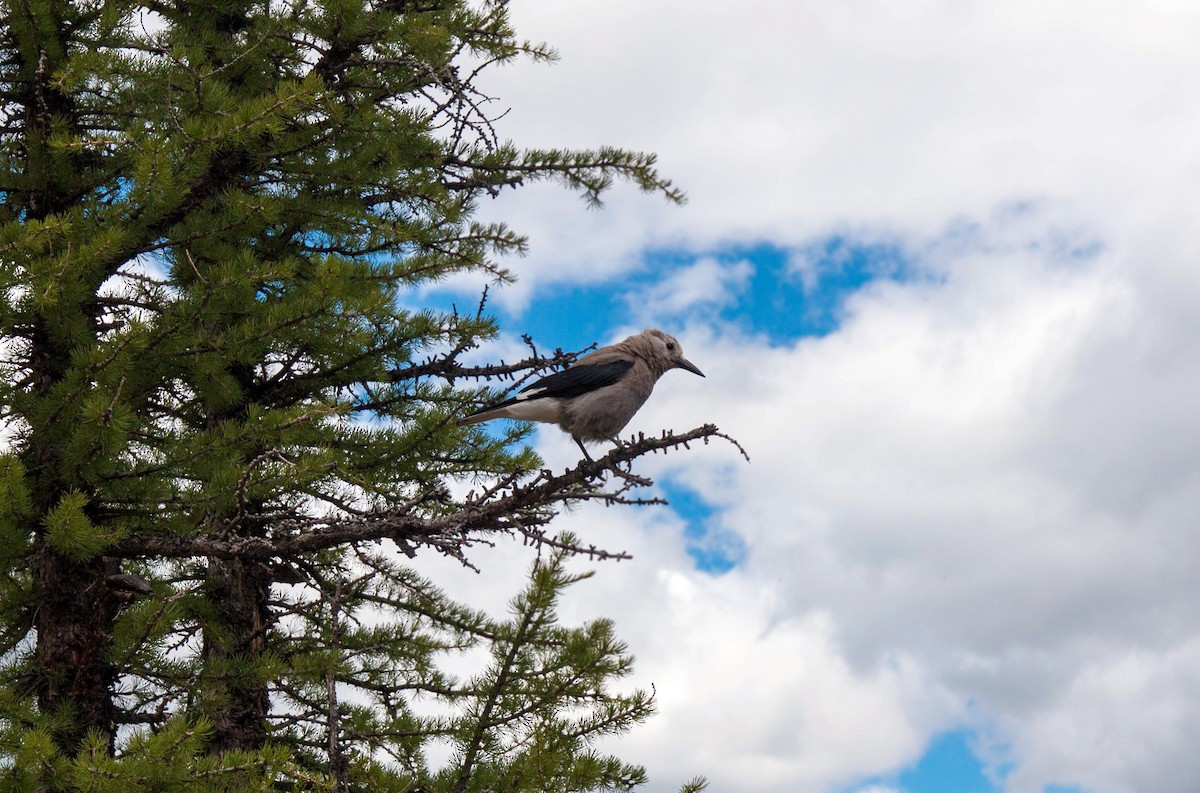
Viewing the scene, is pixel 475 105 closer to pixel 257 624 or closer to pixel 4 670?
pixel 257 624

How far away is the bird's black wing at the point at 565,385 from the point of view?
884 cm

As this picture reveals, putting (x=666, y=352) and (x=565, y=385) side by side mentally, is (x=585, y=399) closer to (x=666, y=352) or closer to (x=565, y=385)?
(x=565, y=385)

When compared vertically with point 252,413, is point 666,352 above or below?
above

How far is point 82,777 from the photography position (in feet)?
18.9

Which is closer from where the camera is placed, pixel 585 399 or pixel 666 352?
pixel 585 399

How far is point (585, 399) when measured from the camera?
28.7ft

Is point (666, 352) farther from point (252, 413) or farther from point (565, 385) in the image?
point (252, 413)

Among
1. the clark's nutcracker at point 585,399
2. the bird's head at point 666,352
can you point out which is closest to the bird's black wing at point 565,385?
the clark's nutcracker at point 585,399

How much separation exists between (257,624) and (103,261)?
3231 millimetres

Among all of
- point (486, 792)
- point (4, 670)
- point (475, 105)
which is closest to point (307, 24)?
point (475, 105)

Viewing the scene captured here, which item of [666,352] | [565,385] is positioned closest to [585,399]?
[565,385]

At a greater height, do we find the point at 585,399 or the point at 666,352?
the point at 666,352

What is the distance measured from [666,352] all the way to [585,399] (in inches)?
58.8

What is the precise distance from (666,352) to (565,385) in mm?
1477
